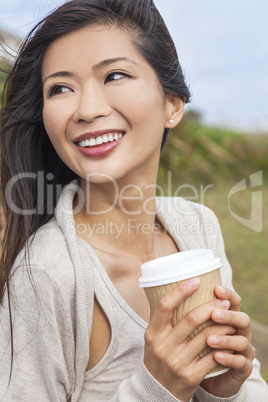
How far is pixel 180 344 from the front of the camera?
5.33 ft

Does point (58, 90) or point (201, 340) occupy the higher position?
point (58, 90)

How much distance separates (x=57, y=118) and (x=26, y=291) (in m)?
0.63

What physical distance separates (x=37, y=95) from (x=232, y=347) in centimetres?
123

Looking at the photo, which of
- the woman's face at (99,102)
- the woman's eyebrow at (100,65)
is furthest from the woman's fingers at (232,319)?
the woman's eyebrow at (100,65)

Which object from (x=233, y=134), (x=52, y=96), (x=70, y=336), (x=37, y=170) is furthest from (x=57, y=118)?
(x=233, y=134)

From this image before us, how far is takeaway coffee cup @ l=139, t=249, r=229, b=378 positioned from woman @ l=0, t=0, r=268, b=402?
3cm

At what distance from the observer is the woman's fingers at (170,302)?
154 cm

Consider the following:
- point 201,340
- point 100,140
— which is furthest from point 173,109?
point 201,340

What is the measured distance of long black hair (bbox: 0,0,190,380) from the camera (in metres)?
1.95

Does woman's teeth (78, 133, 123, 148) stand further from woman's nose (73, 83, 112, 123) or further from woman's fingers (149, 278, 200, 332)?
woman's fingers (149, 278, 200, 332)

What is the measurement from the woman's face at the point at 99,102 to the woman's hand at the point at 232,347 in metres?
0.64

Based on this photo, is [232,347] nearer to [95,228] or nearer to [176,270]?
[176,270]

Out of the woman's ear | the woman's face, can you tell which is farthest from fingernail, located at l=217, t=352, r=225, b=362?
the woman's ear

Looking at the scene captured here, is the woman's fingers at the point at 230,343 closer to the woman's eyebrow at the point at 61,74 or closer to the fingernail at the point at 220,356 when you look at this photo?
the fingernail at the point at 220,356
